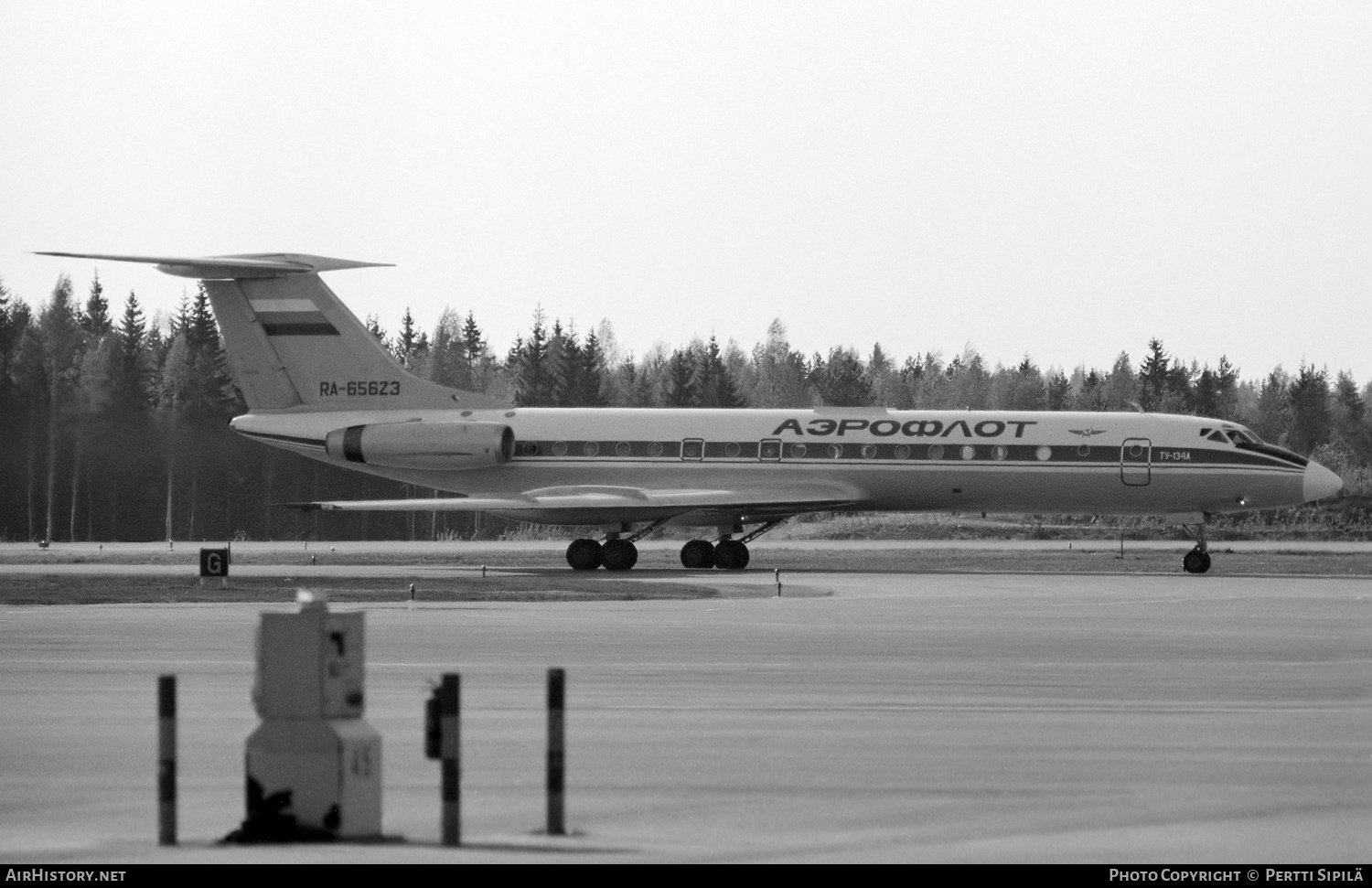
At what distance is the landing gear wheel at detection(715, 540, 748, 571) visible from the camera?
38406 millimetres

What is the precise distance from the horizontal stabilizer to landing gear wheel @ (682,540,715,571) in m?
8.87

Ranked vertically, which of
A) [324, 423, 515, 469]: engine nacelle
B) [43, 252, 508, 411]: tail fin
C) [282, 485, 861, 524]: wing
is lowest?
[282, 485, 861, 524]: wing

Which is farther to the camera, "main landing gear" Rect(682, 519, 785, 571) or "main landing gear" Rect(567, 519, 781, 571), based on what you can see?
"main landing gear" Rect(682, 519, 785, 571)

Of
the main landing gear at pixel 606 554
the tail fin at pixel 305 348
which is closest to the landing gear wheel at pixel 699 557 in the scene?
the main landing gear at pixel 606 554

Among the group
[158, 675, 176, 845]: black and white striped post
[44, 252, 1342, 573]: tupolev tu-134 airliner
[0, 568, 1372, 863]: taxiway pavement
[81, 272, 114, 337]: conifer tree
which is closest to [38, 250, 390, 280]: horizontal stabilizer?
[44, 252, 1342, 573]: tupolev tu-134 airliner

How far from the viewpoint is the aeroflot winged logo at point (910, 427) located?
38.4 metres

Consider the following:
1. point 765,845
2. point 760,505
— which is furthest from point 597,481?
point 765,845

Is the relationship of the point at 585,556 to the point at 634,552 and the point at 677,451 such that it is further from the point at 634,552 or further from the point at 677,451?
the point at 677,451

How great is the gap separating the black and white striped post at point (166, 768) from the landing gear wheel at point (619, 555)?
1126 inches

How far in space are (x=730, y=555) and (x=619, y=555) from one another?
7.64 feet

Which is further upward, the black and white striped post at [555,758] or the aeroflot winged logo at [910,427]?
the aeroflot winged logo at [910,427]

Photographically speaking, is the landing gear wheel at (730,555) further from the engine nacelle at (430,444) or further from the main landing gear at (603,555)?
the engine nacelle at (430,444)

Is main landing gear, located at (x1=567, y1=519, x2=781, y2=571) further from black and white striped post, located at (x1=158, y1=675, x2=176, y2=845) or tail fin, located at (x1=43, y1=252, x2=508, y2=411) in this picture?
black and white striped post, located at (x1=158, y1=675, x2=176, y2=845)
